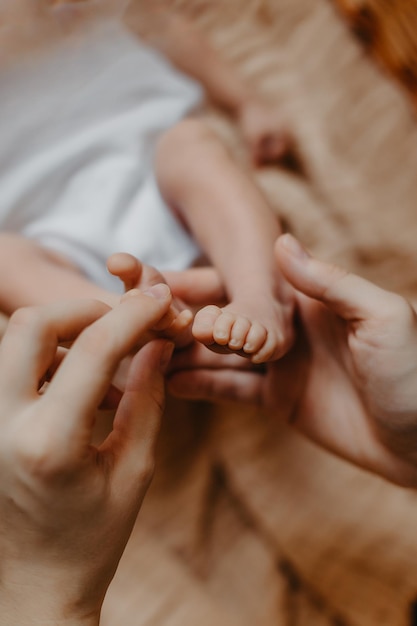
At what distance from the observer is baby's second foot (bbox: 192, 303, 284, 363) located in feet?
1.59

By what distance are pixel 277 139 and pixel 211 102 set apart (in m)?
0.14

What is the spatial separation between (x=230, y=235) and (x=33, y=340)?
309 millimetres

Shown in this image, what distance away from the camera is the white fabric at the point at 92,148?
746 millimetres

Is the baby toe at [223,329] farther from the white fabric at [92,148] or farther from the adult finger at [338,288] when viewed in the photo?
the white fabric at [92,148]

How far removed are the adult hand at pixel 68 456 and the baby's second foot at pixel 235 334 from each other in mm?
40

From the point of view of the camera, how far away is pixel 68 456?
1.23ft

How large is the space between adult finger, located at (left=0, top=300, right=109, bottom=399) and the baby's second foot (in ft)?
0.33

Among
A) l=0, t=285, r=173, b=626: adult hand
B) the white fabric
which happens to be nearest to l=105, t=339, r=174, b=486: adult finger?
l=0, t=285, r=173, b=626: adult hand

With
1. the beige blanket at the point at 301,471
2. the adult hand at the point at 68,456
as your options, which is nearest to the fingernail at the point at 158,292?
the adult hand at the point at 68,456

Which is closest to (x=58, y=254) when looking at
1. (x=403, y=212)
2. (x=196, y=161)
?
(x=196, y=161)

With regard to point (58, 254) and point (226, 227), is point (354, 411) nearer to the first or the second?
point (226, 227)

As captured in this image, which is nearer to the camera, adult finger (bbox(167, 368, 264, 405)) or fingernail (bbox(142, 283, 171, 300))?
fingernail (bbox(142, 283, 171, 300))

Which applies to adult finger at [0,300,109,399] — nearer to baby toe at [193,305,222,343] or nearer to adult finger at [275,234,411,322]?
baby toe at [193,305,222,343]

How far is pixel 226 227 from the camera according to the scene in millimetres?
662
